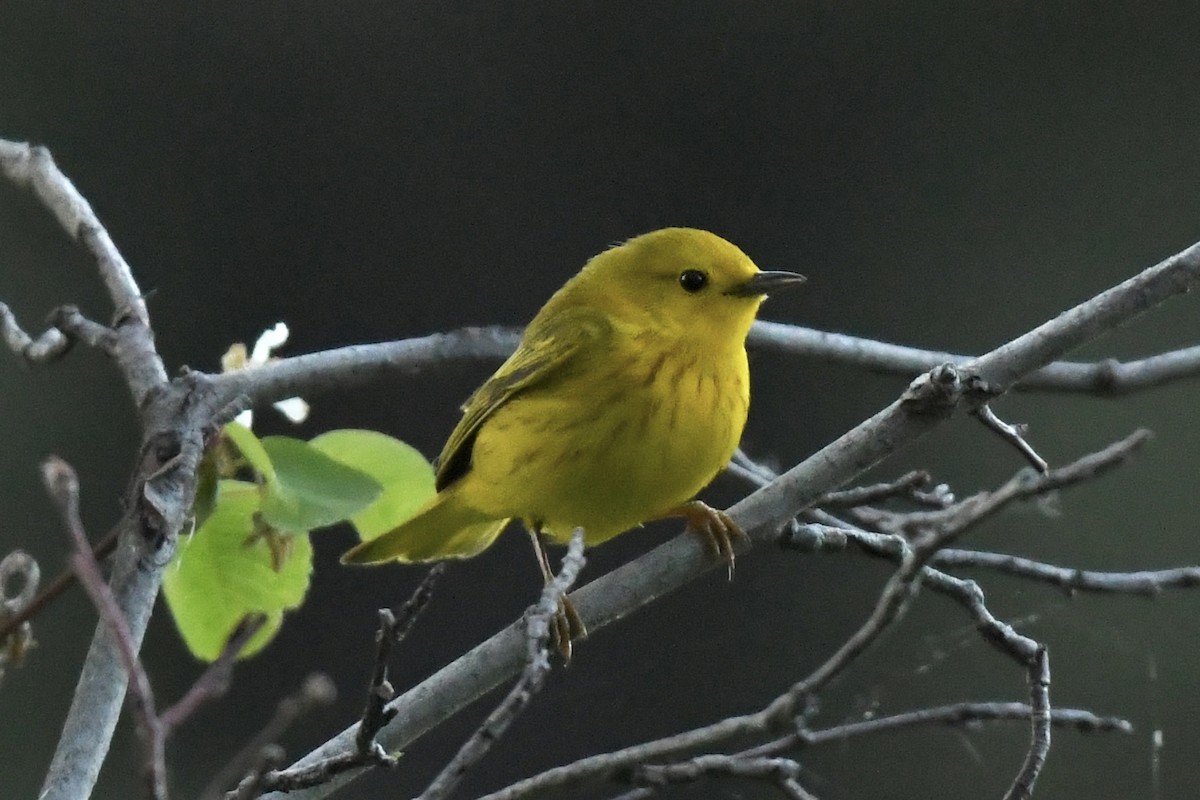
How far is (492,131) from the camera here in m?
2.70

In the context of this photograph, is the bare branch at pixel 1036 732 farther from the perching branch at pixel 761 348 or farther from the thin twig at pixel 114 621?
the thin twig at pixel 114 621

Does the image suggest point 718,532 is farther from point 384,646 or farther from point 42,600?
point 42,600

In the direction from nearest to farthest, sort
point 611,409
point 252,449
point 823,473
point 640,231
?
point 252,449, point 823,473, point 611,409, point 640,231

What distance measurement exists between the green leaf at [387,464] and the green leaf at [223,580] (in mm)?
124

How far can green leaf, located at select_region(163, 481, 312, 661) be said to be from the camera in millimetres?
1106

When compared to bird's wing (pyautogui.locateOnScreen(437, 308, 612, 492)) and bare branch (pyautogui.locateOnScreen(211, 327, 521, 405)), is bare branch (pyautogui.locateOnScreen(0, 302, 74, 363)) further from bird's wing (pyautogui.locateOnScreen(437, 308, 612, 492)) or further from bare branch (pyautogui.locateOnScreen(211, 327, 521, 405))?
bird's wing (pyautogui.locateOnScreen(437, 308, 612, 492))

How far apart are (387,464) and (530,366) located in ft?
1.57

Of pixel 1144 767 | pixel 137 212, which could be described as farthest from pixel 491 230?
pixel 1144 767

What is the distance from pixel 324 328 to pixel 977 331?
1468 millimetres

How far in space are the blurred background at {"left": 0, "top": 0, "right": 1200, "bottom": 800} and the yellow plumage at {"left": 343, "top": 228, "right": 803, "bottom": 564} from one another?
499 millimetres

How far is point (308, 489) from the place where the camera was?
104cm

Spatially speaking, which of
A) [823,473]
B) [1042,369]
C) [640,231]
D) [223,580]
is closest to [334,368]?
[223,580]

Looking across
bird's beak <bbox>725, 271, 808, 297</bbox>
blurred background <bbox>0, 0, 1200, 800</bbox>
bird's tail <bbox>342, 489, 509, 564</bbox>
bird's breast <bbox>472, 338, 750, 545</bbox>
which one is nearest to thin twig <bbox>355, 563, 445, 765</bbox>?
bird's breast <bbox>472, 338, 750, 545</bbox>

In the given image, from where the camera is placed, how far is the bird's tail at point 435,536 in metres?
1.76
